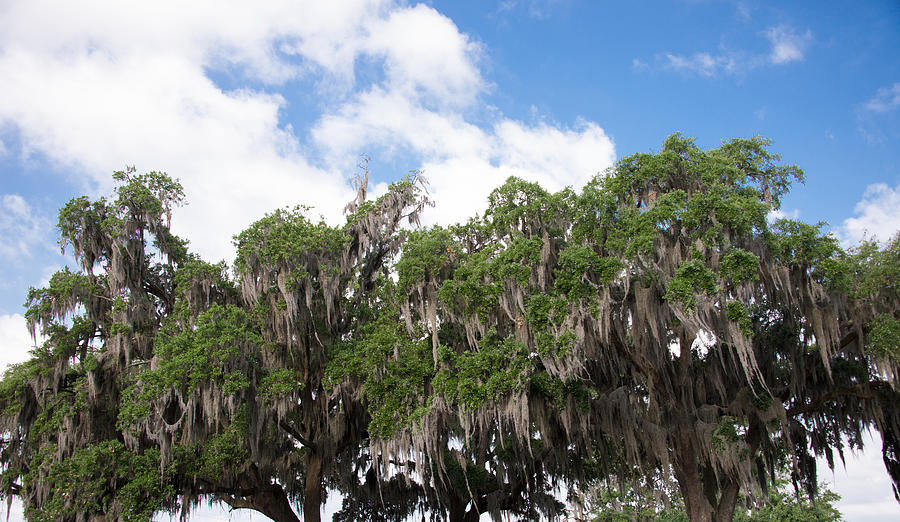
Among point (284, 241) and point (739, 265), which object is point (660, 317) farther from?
point (284, 241)

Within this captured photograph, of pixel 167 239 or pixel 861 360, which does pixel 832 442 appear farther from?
pixel 167 239

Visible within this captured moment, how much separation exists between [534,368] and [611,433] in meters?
3.13

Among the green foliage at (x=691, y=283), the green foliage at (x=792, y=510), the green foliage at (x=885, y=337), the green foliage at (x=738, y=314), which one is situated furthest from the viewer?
the green foliage at (x=792, y=510)

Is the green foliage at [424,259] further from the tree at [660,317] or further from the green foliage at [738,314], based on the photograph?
the green foliage at [738,314]

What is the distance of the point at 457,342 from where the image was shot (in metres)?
14.7

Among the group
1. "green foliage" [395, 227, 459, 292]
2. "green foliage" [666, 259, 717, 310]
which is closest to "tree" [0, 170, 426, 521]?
"green foliage" [395, 227, 459, 292]

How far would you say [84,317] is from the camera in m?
15.5

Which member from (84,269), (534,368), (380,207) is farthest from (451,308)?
(84,269)

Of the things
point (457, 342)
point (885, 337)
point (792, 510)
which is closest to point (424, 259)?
point (457, 342)

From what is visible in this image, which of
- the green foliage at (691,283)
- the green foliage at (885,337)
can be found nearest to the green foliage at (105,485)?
the green foliage at (691,283)

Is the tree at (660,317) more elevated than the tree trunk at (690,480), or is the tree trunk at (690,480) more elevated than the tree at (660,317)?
the tree at (660,317)

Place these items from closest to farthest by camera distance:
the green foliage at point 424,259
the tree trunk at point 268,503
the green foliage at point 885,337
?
the green foliage at point 885,337 → the green foliage at point 424,259 → the tree trunk at point 268,503

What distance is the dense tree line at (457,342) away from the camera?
488 inches

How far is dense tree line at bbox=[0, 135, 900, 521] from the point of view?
1241 cm
